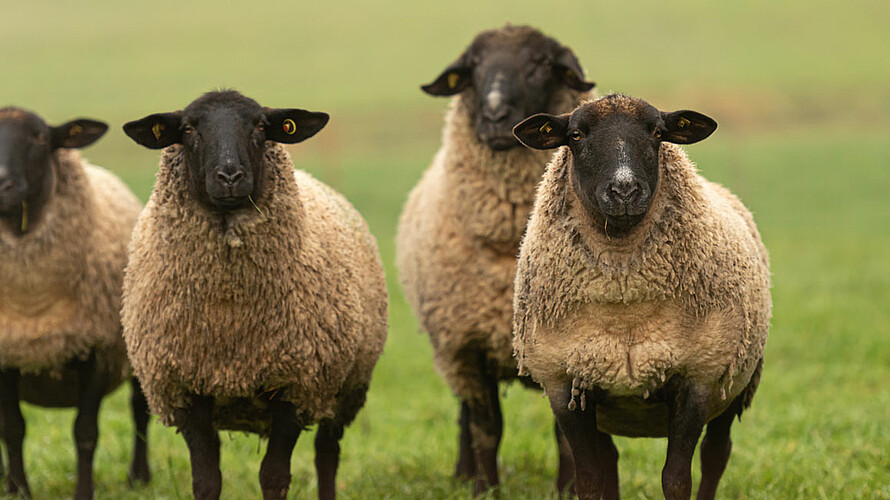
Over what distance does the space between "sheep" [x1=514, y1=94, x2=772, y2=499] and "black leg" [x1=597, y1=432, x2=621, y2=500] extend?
21 centimetres

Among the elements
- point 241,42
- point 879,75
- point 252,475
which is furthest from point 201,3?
point 252,475

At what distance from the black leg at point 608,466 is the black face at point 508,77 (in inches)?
76.4

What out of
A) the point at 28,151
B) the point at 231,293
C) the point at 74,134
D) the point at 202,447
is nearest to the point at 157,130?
the point at 231,293

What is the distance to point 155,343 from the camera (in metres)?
5.38

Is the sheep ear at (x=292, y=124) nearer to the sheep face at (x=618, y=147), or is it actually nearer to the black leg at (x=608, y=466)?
the sheep face at (x=618, y=147)

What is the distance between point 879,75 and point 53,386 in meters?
43.0

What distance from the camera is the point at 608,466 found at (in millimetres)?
5426

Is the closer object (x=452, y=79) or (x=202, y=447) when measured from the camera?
(x=202, y=447)

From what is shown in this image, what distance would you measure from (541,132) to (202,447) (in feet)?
7.48

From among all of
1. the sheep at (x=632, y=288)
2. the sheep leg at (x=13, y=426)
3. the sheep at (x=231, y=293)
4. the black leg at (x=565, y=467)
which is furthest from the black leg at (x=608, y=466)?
the sheep leg at (x=13, y=426)

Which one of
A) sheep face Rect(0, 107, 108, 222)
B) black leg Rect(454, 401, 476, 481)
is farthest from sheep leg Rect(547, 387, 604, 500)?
sheep face Rect(0, 107, 108, 222)

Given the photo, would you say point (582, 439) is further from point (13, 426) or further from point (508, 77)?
point (13, 426)

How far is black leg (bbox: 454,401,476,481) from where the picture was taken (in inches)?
288

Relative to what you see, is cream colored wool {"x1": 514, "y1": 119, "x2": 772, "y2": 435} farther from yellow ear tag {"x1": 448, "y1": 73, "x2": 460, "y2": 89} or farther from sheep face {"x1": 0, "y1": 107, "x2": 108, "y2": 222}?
sheep face {"x1": 0, "y1": 107, "x2": 108, "y2": 222}
